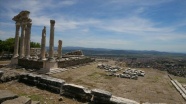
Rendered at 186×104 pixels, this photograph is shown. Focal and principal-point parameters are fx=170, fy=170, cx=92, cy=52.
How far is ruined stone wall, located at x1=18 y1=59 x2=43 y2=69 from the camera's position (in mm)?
17922

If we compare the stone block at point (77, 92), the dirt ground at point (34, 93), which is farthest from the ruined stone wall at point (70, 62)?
the stone block at point (77, 92)

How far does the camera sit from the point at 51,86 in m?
9.62

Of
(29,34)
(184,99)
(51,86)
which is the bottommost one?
(184,99)

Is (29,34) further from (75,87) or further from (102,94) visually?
(102,94)

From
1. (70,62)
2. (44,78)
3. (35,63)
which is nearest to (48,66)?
(35,63)

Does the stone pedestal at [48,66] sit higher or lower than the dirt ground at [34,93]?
higher

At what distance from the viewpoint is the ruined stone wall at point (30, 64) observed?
58.8 ft

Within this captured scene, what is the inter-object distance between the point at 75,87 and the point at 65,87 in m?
0.64

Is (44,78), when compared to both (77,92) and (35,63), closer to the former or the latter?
(77,92)

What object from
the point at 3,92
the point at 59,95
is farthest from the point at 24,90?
the point at 3,92

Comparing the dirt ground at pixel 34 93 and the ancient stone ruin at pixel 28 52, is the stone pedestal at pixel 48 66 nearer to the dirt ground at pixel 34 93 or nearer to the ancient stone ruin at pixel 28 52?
the ancient stone ruin at pixel 28 52

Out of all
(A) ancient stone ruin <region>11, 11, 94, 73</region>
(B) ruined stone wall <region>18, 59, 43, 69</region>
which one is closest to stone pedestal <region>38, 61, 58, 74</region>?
(A) ancient stone ruin <region>11, 11, 94, 73</region>

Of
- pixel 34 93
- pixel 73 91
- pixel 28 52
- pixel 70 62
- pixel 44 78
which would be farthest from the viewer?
pixel 70 62

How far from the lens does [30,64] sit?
1878 cm
